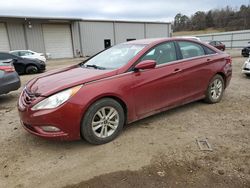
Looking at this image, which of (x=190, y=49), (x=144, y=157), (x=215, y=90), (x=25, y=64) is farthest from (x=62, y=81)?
(x=25, y=64)

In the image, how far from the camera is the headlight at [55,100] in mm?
3174

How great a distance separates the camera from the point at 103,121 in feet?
11.5

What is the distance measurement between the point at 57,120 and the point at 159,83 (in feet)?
5.98

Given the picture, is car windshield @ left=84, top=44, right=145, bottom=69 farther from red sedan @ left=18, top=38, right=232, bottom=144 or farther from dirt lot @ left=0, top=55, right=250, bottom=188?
dirt lot @ left=0, top=55, right=250, bottom=188

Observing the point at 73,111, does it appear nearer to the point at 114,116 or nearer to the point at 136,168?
the point at 114,116

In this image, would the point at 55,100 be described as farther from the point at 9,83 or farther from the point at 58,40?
the point at 58,40

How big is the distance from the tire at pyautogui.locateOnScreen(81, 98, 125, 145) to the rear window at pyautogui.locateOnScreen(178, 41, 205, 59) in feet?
6.15

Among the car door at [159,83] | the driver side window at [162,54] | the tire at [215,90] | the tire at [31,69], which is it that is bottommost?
the tire at [31,69]

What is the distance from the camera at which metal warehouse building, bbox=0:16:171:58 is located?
80.7ft

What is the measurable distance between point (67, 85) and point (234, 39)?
3583 cm

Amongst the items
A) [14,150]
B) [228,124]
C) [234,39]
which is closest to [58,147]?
[14,150]

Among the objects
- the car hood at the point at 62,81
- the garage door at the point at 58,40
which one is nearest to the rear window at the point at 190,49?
the car hood at the point at 62,81

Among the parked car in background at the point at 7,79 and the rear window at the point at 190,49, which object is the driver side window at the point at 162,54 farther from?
the parked car in background at the point at 7,79

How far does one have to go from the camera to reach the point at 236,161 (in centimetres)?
299
